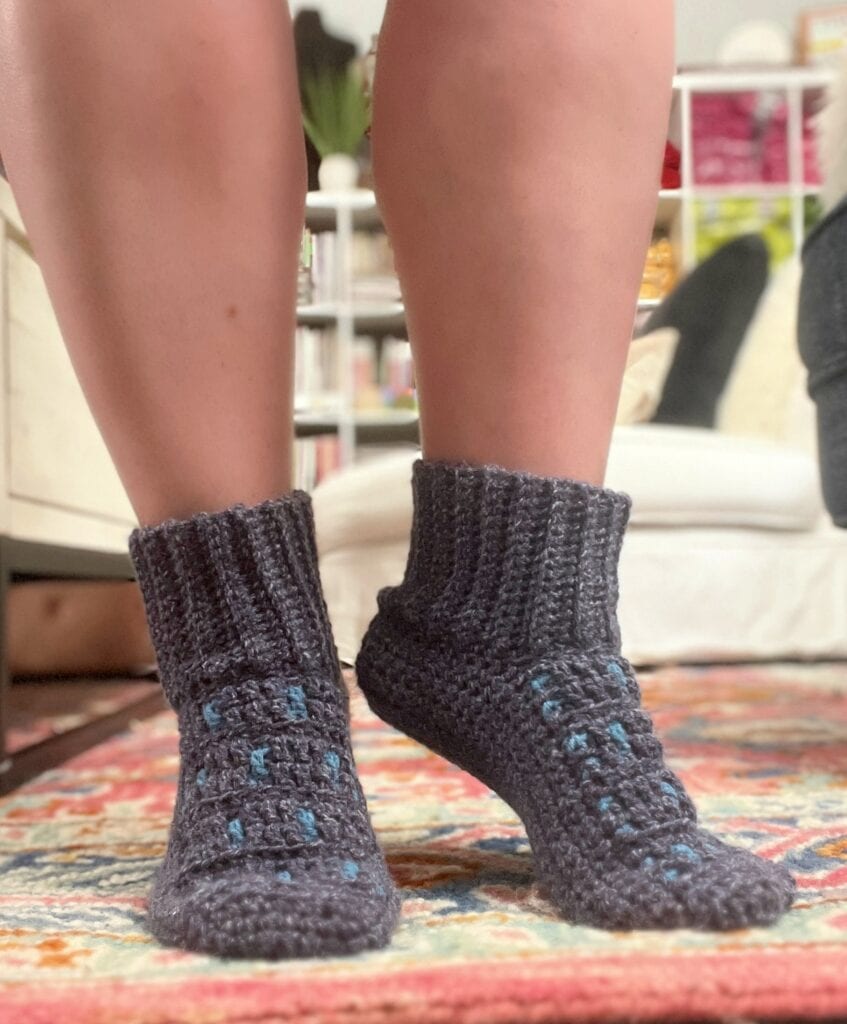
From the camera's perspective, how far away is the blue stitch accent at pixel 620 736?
46 centimetres

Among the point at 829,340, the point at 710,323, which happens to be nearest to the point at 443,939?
the point at 829,340

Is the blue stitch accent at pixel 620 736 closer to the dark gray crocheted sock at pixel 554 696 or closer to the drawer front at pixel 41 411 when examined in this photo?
the dark gray crocheted sock at pixel 554 696

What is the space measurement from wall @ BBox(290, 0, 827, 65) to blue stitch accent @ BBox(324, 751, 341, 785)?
388 mm

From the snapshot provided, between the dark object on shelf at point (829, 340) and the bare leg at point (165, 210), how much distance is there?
535 mm

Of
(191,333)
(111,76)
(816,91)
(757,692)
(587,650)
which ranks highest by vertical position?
(816,91)

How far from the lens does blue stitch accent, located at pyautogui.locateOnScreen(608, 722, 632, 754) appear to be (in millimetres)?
464

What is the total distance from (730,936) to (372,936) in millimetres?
137

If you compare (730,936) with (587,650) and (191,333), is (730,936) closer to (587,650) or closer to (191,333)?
(587,650)

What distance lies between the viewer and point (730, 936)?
39 cm

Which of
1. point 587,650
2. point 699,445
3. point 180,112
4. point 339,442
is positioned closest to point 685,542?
point 699,445

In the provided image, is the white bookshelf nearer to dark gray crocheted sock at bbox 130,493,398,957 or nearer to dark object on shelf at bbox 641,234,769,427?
dark object on shelf at bbox 641,234,769,427

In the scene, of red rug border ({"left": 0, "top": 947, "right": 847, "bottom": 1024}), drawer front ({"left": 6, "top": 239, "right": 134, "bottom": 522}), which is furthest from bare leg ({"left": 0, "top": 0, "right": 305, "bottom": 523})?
drawer front ({"left": 6, "top": 239, "right": 134, "bottom": 522})

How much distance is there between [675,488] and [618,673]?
96 centimetres

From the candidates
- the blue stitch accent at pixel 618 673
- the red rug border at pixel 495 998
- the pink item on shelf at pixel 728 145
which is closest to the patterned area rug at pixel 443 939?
the red rug border at pixel 495 998
